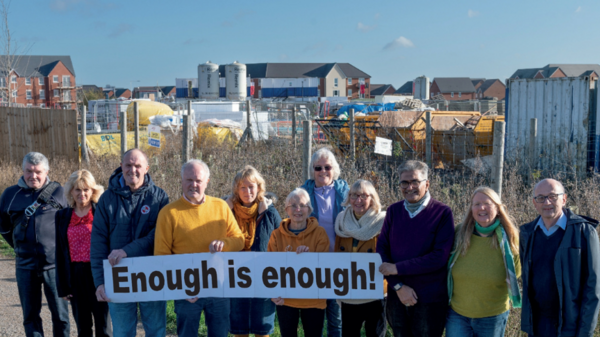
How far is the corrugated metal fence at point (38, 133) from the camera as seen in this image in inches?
514

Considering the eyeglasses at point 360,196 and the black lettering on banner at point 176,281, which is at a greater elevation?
the eyeglasses at point 360,196

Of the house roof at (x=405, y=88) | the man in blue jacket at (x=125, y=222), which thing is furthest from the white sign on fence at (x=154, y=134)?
the house roof at (x=405, y=88)

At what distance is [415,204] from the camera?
12.8 ft

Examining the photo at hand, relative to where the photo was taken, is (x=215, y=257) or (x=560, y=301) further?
(x=215, y=257)

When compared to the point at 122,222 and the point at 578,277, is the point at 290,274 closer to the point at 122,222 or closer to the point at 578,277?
the point at 122,222

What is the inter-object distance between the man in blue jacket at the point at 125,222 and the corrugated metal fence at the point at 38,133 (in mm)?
9441

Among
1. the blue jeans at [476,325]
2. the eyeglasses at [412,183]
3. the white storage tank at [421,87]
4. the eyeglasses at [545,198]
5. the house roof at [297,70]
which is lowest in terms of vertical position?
the blue jeans at [476,325]

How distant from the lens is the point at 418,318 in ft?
12.7

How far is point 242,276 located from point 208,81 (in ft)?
174

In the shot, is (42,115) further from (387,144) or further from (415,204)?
(415,204)

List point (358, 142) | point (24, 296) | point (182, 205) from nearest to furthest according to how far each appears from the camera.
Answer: point (182, 205) → point (24, 296) → point (358, 142)

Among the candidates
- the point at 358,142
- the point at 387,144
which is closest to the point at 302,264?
the point at 387,144

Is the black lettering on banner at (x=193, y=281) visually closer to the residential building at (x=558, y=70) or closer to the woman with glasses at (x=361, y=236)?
the woman with glasses at (x=361, y=236)

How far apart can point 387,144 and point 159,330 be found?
5485mm
